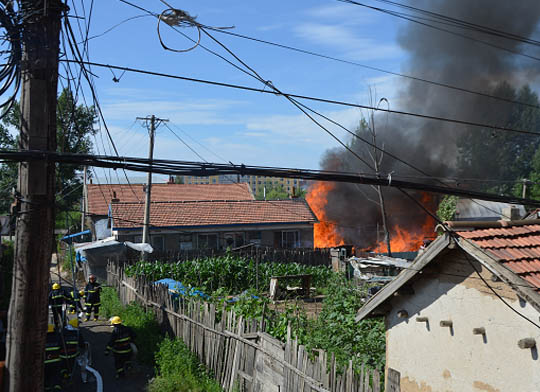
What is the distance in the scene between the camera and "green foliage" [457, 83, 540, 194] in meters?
49.0

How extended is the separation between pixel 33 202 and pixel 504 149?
2233 inches

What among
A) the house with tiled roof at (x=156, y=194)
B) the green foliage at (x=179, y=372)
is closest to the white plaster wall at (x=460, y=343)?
the green foliage at (x=179, y=372)

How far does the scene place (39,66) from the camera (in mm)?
6305

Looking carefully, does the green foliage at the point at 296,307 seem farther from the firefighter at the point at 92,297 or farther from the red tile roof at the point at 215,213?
the red tile roof at the point at 215,213

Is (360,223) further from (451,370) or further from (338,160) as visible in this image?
(451,370)

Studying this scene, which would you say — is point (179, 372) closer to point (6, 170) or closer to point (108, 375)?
point (108, 375)

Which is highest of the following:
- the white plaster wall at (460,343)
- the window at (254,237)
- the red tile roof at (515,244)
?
the red tile roof at (515,244)

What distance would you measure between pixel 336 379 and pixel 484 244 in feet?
8.22

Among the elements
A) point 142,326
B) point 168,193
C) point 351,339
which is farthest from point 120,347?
point 168,193

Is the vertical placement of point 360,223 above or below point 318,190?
below

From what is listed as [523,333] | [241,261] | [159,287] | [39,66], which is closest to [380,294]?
[523,333]

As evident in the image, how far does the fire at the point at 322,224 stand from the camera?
3753cm

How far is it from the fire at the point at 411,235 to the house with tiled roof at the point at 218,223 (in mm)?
6452

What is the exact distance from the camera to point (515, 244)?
6.78m
